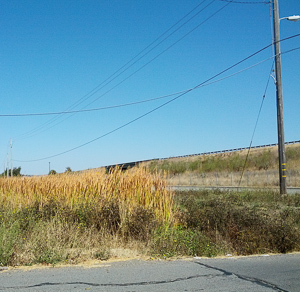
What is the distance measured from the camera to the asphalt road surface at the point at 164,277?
6.25 metres

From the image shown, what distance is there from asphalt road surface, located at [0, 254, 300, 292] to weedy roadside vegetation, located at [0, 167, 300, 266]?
769 mm

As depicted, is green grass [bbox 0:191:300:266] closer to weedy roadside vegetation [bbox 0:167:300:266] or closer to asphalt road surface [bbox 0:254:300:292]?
weedy roadside vegetation [bbox 0:167:300:266]

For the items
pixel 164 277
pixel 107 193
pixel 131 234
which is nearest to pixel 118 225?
pixel 131 234

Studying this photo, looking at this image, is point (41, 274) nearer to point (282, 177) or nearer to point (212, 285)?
point (212, 285)

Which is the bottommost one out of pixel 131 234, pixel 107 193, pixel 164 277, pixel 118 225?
pixel 164 277

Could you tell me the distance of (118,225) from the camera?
1041cm

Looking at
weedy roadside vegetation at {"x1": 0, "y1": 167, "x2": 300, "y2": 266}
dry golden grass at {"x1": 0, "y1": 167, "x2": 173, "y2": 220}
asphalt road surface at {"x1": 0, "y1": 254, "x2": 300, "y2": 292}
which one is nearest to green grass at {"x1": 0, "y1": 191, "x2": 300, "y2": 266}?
weedy roadside vegetation at {"x1": 0, "y1": 167, "x2": 300, "y2": 266}

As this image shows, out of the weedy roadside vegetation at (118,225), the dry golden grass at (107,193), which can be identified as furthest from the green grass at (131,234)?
the dry golden grass at (107,193)

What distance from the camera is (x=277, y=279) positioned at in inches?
265

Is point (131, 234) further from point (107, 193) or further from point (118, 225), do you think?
point (107, 193)

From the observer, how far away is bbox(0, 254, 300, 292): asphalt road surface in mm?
6246

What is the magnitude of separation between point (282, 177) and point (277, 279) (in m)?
14.6

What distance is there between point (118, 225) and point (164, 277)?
3.76 metres

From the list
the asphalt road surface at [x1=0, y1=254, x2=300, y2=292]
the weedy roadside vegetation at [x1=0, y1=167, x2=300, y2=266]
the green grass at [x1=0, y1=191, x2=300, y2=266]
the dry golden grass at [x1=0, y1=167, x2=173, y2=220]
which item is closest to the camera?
the asphalt road surface at [x1=0, y1=254, x2=300, y2=292]
